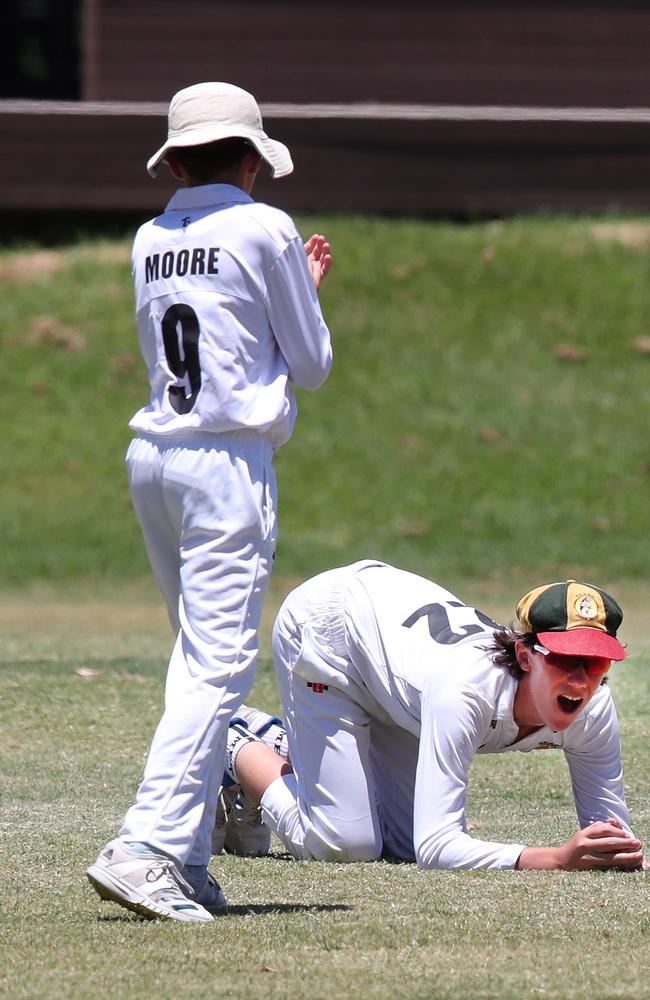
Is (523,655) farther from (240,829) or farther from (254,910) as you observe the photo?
(240,829)

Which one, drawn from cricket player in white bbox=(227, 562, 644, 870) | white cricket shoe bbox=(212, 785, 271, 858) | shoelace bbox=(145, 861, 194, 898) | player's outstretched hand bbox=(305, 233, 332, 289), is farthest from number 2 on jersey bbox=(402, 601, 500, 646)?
shoelace bbox=(145, 861, 194, 898)

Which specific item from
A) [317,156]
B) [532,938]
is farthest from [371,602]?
[317,156]

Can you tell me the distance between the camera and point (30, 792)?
6.09 m

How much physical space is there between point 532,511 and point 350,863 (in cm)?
1287

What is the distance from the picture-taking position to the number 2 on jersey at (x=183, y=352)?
13.7 ft

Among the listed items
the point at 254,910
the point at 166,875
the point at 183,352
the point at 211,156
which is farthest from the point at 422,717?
the point at 211,156

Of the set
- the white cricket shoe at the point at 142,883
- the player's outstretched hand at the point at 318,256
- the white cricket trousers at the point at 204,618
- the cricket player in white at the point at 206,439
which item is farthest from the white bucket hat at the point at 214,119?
the white cricket shoe at the point at 142,883

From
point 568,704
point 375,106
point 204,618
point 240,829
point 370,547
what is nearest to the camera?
point 204,618

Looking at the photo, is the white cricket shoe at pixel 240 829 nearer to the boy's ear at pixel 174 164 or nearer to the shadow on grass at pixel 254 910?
the shadow on grass at pixel 254 910

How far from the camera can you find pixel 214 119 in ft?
13.9

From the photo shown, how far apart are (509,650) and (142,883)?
130 cm

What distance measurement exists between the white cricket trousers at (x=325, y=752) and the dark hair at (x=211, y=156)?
1.48 m

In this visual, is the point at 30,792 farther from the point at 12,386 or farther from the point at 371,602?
the point at 12,386

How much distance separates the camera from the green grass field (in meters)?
3.82
